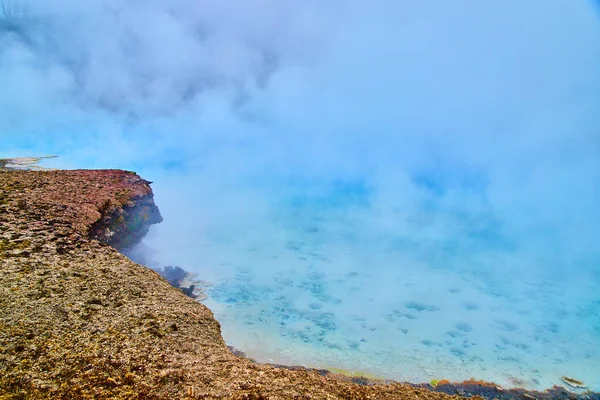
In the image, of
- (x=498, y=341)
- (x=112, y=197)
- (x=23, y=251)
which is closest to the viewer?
(x=23, y=251)

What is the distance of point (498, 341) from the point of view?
1772 cm

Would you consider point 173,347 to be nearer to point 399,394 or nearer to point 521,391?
point 399,394

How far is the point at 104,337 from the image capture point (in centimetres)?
466

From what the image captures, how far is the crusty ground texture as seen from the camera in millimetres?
3961

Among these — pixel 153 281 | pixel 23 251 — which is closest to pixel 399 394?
pixel 153 281

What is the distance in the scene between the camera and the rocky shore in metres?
3.97

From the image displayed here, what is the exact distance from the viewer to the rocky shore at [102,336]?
3.97 m

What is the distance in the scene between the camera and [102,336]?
467cm

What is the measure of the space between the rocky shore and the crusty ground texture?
0.04 feet

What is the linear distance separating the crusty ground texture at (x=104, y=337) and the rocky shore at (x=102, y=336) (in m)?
0.01

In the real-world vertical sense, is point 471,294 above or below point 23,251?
above

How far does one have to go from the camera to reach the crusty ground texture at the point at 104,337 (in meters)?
3.96

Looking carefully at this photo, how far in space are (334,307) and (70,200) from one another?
1413cm

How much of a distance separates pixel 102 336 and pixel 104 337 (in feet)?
0.12
